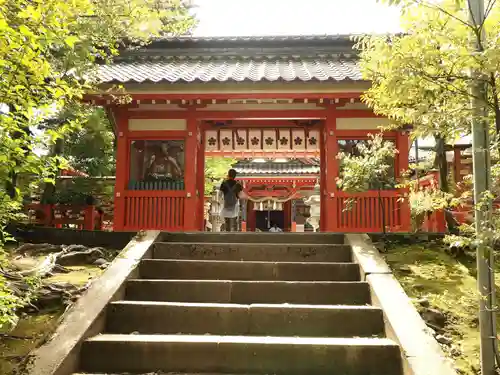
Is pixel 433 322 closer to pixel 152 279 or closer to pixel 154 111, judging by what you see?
pixel 152 279

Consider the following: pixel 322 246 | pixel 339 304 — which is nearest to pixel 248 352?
pixel 339 304

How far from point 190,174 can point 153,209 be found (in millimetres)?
1141

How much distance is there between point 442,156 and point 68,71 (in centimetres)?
747

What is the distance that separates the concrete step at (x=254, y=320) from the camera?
4.57 metres

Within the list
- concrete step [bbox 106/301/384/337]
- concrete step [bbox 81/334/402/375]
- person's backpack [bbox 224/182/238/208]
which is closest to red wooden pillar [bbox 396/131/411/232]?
person's backpack [bbox 224/182/238/208]

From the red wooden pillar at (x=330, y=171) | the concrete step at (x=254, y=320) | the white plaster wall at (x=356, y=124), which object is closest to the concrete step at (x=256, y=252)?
the concrete step at (x=254, y=320)

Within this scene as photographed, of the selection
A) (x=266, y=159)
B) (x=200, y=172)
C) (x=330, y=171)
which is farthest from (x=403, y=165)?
(x=266, y=159)

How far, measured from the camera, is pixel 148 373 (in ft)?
13.1

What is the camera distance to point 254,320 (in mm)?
4602

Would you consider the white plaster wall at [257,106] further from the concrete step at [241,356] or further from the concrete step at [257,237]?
the concrete step at [241,356]

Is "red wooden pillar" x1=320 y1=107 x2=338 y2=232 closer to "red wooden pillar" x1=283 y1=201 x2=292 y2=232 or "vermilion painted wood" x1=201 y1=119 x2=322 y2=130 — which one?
"vermilion painted wood" x1=201 y1=119 x2=322 y2=130

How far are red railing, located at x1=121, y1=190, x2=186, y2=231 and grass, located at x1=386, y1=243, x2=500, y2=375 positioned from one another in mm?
4596

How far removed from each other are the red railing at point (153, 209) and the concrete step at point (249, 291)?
3.94 metres

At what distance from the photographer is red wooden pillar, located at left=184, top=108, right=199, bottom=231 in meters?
9.19
